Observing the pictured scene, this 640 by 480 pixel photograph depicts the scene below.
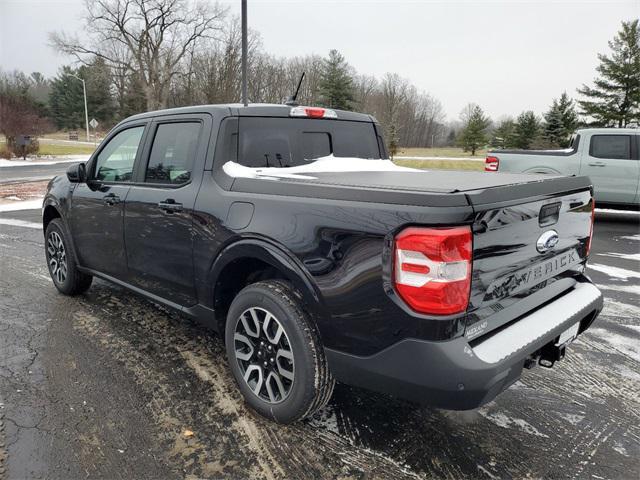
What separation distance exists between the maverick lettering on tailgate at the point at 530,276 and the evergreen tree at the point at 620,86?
129ft

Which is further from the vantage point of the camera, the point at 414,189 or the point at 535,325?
the point at 535,325

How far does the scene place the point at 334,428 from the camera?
2.63 meters

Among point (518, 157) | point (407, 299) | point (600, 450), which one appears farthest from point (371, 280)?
Answer: point (518, 157)

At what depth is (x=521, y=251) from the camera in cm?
232

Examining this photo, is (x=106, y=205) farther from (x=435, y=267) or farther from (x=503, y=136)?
(x=503, y=136)

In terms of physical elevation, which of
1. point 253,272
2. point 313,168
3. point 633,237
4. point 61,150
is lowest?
point 633,237

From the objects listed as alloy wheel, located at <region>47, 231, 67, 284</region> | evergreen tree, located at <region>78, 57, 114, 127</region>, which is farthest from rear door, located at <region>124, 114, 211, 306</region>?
evergreen tree, located at <region>78, 57, 114, 127</region>

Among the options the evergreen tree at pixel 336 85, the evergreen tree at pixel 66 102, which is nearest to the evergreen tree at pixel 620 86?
the evergreen tree at pixel 336 85

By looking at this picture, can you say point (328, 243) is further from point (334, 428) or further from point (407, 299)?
point (334, 428)

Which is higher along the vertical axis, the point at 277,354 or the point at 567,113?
the point at 567,113

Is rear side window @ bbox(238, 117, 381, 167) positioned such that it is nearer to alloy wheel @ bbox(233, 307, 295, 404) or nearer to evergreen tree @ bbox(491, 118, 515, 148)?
alloy wheel @ bbox(233, 307, 295, 404)

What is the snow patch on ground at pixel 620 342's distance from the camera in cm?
364

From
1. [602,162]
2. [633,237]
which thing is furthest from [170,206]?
[602,162]

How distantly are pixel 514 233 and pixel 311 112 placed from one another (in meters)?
1.94
